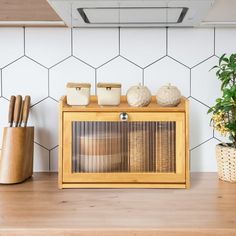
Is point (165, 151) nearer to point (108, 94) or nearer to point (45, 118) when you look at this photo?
point (108, 94)

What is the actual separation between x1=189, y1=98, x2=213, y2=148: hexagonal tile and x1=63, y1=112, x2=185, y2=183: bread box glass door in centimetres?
26

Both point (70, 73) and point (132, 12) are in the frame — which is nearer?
point (132, 12)

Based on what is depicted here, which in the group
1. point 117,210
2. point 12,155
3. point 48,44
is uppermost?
point 48,44

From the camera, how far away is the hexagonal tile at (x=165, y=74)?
138 centimetres

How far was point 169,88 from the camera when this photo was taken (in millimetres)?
1175

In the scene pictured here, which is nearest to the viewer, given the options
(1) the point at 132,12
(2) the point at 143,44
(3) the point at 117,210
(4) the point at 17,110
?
(3) the point at 117,210

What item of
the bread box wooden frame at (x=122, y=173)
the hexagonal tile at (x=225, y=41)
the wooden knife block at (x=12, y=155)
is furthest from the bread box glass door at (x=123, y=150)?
the hexagonal tile at (x=225, y=41)

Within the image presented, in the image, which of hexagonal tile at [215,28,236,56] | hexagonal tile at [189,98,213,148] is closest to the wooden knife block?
hexagonal tile at [189,98,213,148]

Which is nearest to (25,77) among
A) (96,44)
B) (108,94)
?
(96,44)

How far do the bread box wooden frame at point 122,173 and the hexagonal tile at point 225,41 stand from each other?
0.34 metres

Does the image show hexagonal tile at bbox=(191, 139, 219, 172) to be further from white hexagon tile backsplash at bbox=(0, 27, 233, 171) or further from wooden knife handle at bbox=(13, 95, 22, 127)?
wooden knife handle at bbox=(13, 95, 22, 127)

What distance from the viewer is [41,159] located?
1.41 meters

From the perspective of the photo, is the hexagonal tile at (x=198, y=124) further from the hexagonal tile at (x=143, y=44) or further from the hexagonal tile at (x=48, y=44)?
the hexagonal tile at (x=48, y=44)

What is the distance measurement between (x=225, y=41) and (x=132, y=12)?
412mm
